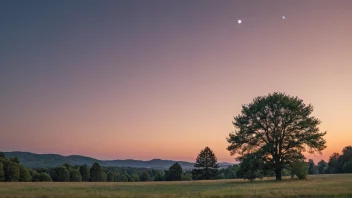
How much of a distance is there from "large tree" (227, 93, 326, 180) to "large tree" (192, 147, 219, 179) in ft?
181

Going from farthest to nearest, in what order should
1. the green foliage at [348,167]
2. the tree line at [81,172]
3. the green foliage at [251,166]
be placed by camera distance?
the green foliage at [348,167]
the tree line at [81,172]
the green foliage at [251,166]

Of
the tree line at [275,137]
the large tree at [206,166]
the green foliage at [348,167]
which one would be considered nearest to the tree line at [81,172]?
the large tree at [206,166]

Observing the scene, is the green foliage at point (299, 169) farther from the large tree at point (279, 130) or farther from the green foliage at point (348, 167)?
the green foliage at point (348, 167)

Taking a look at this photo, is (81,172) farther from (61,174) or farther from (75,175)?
(61,174)

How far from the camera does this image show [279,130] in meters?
50.6

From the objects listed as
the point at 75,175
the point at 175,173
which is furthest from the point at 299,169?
the point at 75,175

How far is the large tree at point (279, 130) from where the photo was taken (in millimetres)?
50062

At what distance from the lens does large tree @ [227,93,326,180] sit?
1971 inches

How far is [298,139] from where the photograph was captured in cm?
5034

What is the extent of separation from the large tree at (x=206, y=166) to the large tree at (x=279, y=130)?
181 feet

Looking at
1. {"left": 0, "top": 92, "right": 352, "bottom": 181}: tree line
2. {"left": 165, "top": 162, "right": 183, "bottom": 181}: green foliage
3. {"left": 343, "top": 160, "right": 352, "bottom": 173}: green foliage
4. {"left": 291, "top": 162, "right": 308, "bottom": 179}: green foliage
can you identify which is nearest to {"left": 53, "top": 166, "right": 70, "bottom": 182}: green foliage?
{"left": 165, "top": 162, "right": 183, "bottom": 181}: green foliage

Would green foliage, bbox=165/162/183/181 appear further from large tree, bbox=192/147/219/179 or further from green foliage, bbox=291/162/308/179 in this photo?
green foliage, bbox=291/162/308/179

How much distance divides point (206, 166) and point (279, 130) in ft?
191

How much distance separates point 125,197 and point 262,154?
29.4 meters
